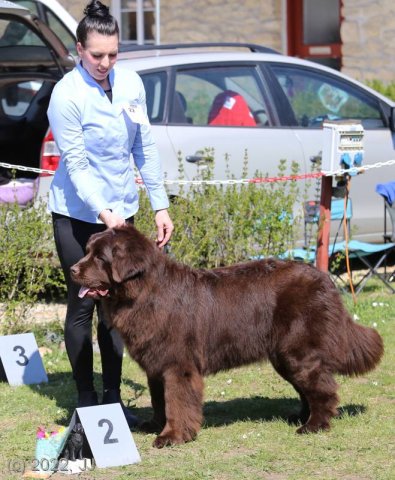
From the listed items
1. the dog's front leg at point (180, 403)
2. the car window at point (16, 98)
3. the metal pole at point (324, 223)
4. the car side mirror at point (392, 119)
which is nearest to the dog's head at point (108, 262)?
the dog's front leg at point (180, 403)

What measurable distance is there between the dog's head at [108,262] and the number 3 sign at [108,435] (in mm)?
581

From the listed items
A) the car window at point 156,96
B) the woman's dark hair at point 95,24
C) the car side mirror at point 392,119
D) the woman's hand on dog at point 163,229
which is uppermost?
the woman's dark hair at point 95,24

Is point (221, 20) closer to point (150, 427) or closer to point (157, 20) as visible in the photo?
point (157, 20)

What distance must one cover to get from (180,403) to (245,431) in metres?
0.49

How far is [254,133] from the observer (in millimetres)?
8805

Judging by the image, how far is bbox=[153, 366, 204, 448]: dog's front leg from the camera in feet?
17.4

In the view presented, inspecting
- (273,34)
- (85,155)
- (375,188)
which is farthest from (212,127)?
(273,34)

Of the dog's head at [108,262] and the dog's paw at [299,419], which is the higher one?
the dog's head at [108,262]

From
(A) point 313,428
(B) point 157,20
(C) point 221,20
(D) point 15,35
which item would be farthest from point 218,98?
(B) point 157,20

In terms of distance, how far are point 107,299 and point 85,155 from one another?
0.74 m

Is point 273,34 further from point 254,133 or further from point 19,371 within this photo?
point 19,371

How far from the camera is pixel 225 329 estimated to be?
539 centimetres

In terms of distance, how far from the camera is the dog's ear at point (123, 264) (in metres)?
5.09

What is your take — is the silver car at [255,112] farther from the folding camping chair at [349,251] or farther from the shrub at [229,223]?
the shrub at [229,223]
